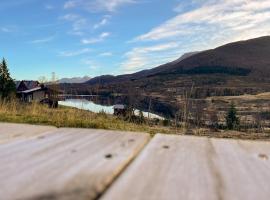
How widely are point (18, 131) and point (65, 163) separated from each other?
775mm

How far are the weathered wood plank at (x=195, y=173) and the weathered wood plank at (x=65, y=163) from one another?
2.0 inches

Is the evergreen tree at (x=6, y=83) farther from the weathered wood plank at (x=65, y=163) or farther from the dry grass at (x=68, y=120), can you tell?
the weathered wood plank at (x=65, y=163)

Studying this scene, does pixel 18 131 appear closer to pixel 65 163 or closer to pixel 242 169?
pixel 65 163

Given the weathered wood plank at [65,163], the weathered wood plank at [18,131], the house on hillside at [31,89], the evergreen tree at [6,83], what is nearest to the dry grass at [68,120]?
the weathered wood plank at [18,131]

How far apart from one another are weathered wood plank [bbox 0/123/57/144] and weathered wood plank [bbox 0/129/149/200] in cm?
10

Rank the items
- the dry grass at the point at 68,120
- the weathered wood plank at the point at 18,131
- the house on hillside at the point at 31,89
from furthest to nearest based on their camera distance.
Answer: the house on hillside at the point at 31,89, the dry grass at the point at 68,120, the weathered wood plank at the point at 18,131

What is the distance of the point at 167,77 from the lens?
7126 inches

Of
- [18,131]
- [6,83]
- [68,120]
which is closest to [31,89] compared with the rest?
[6,83]

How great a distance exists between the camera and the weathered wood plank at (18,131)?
158 centimetres

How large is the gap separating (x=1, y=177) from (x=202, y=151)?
0.67 m

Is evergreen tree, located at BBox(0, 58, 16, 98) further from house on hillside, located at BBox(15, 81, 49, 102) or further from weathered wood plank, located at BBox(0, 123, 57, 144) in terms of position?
weathered wood plank, located at BBox(0, 123, 57, 144)

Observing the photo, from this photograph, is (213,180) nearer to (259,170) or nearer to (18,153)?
(259,170)

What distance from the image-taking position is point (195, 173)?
100 cm

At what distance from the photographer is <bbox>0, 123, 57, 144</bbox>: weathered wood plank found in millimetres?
1579
